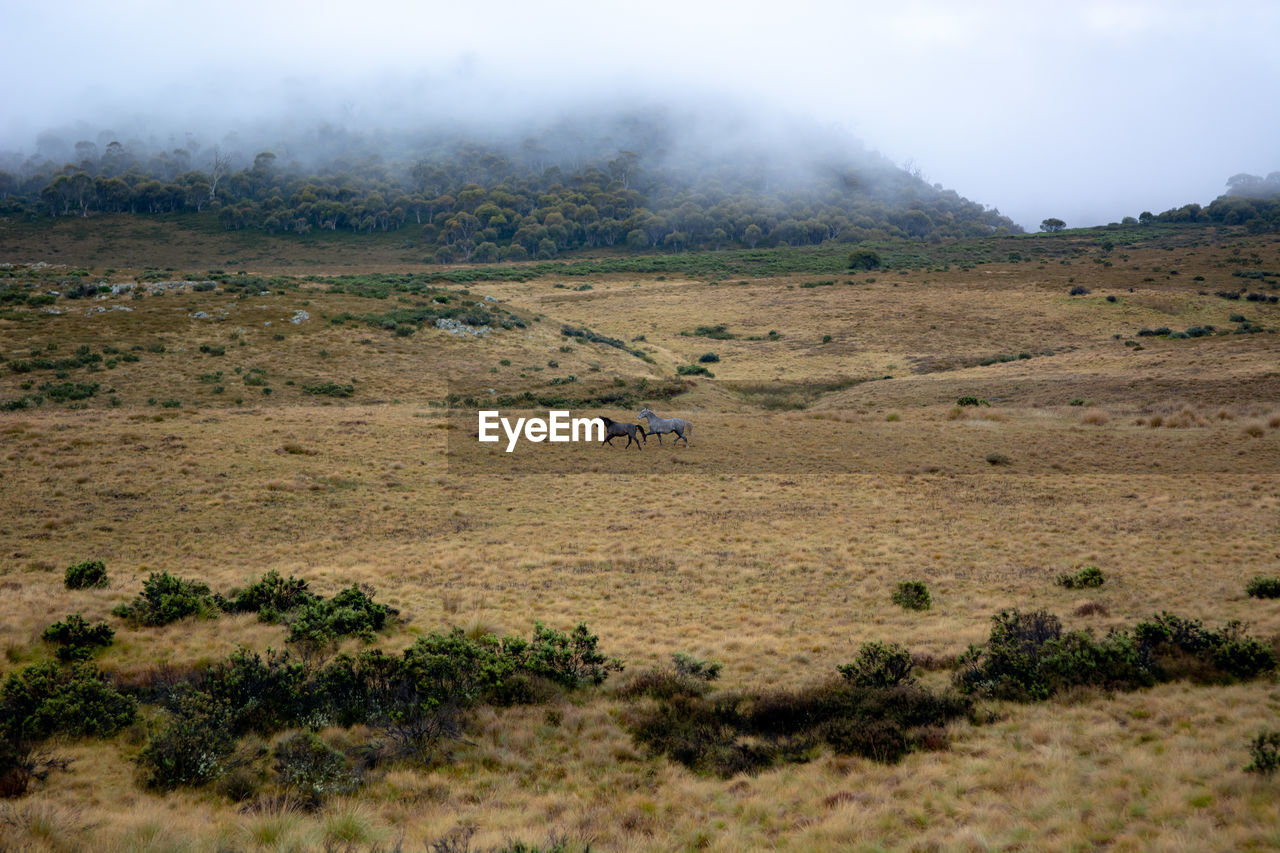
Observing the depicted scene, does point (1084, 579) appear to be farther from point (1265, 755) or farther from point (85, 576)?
point (85, 576)

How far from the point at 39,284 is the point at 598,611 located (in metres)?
55.8

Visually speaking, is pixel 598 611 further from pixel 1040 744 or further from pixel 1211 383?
pixel 1211 383

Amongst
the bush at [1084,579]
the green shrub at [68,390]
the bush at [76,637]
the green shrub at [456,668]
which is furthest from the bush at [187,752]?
the green shrub at [68,390]

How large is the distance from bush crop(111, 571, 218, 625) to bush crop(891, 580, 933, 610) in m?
13.0

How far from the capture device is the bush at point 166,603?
11.0 meters

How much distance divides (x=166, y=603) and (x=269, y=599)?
61.8 inches

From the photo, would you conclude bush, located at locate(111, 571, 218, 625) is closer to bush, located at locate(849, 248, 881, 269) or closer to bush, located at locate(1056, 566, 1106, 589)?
bush, located at locate(1056, 566, 1106, 589)

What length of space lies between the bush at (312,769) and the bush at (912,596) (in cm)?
1022

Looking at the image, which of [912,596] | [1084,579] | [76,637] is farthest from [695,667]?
[76,637]

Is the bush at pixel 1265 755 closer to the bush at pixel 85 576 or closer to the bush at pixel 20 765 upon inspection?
the bush at pixel 20 765

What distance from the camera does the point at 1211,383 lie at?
35.0 metres

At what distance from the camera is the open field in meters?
6.63

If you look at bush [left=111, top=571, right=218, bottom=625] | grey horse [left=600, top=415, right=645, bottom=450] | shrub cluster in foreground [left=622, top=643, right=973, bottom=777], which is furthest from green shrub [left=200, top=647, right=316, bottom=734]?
grey horse [left=600, top=415, right=645, bottom=450]

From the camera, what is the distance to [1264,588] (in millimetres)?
11453
